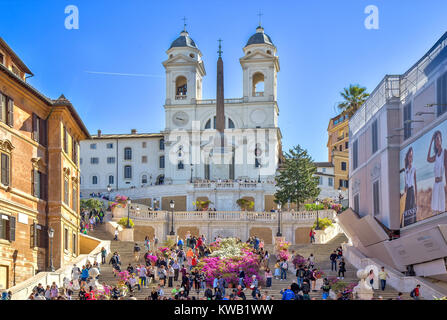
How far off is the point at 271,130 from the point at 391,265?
58457mm

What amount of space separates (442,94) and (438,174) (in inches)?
135

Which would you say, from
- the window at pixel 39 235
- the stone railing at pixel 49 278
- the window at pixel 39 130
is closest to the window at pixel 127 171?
the stone railing at pixel 49 278

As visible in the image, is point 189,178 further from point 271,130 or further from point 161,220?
point 161,220

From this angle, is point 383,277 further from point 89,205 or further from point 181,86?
point 181,86

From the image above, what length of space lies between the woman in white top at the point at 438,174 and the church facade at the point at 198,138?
5981 centimetres

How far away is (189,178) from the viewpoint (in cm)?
9744

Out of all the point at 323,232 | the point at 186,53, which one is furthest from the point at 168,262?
the point at 186,53

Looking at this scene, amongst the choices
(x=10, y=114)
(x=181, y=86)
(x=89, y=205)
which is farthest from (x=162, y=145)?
(x=10, y=114)

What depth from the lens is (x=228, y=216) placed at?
205ft

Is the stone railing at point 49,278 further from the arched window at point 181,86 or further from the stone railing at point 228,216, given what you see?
the arched window at point 181,86

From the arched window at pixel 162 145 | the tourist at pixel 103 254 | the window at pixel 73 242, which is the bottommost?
the tourist at pixel 103 254

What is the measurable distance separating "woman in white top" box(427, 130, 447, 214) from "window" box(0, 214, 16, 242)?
1903cm

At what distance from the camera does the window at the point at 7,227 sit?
3444 cm

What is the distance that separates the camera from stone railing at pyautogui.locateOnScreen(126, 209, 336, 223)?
61.7 m
